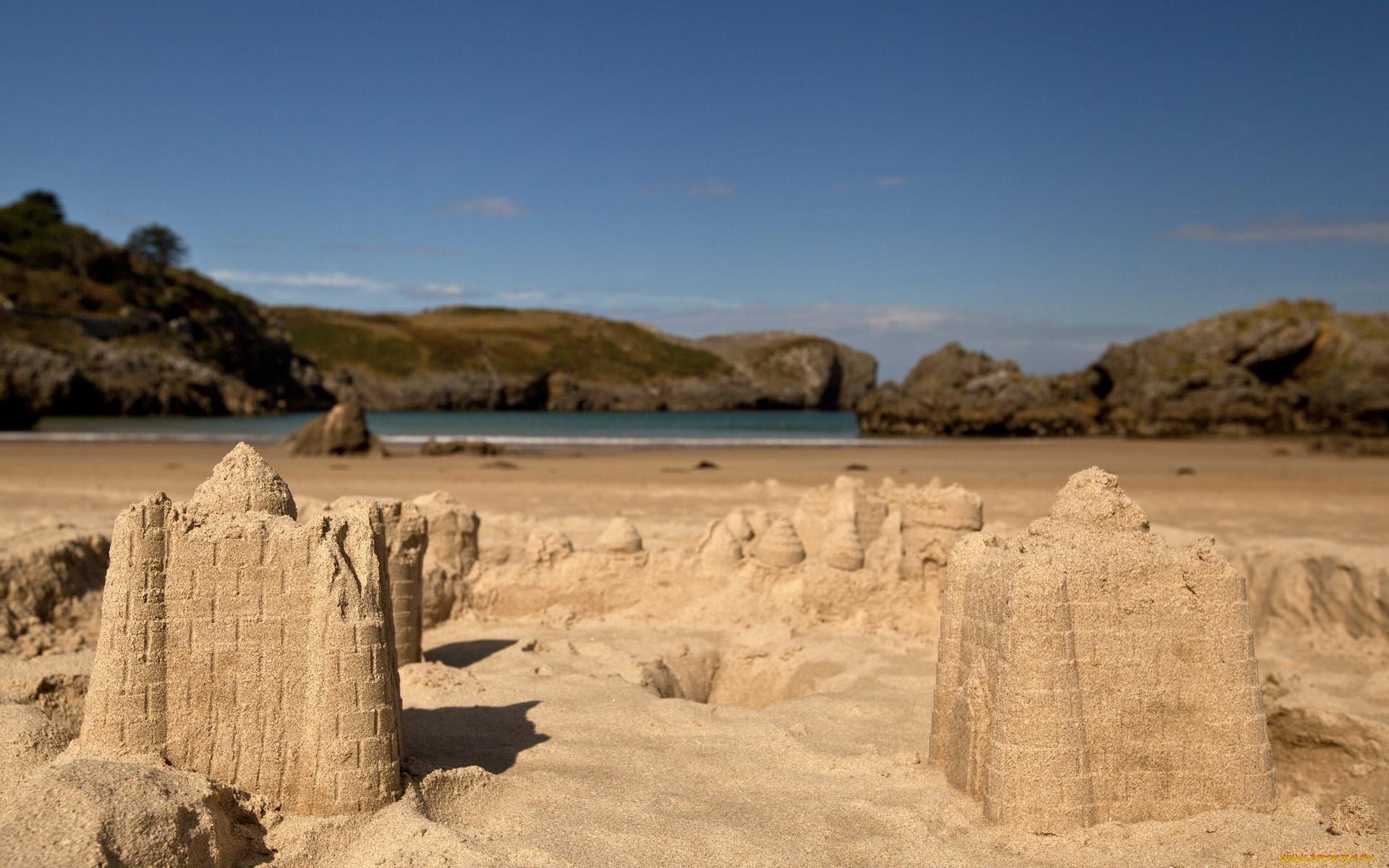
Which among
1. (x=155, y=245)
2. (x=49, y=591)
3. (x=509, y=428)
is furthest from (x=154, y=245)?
(x=49, y=591)

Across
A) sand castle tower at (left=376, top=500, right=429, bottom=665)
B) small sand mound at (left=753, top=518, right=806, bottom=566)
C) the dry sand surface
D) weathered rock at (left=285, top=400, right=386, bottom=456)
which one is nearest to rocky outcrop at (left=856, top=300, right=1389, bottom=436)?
weathered rock at (left=285, top=400, right=386, bottom=456)

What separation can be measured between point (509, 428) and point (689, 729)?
5631cm

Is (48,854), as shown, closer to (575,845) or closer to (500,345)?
(575,845)

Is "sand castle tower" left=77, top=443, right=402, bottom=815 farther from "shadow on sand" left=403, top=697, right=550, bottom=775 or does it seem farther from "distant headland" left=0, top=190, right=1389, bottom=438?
"distant headland" left=0, top=190, right=1389, bottom=438

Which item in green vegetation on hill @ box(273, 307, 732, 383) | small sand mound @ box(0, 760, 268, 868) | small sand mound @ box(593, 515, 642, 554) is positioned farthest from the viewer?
green vegetation on hill @ box(273, 307, 732, 383)

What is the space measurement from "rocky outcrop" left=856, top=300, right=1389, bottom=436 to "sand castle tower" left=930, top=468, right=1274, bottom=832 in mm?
40512

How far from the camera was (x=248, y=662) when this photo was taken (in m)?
Answer: 4.78

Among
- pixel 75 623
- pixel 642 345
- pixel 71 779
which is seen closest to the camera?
pixel 71 779

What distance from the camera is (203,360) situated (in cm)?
7075

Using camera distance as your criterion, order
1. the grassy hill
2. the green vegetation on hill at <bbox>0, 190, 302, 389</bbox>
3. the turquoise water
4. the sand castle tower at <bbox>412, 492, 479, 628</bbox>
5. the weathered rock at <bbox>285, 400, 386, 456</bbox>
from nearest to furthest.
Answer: the sand castle tower at <bbox>412, 492, 479, 628</bbox> < the weathered rock at <bbox>285, 400, 386, 456</bbox> < the turquoise water < the grassy hill < the green vegetation on hill at <bbox>0, 190, 302, 389</bbox>

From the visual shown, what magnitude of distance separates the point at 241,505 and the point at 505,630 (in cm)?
501

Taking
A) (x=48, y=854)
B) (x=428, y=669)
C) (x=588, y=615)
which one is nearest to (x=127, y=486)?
(x=588, y=615)

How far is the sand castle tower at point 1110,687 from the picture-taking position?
4820 mm

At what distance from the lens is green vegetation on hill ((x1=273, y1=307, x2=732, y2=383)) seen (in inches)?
3656
